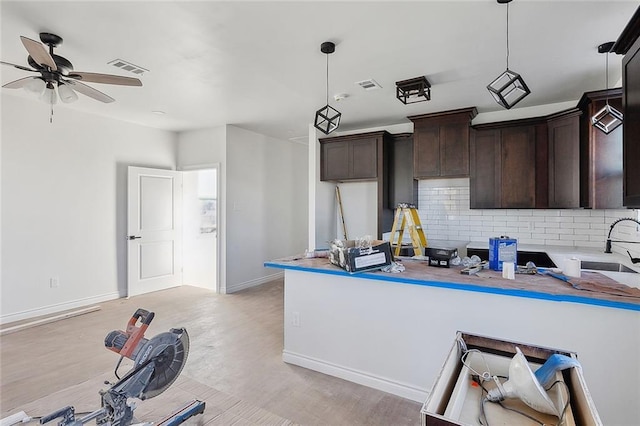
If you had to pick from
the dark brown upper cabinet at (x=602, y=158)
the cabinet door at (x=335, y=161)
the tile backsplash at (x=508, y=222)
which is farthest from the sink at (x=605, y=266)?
the cabinet door at (x=335, y=161)

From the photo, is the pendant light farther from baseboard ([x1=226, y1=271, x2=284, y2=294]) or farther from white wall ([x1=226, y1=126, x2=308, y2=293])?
baseboard ([x1=226, y1=271, x2=284, y2=294])

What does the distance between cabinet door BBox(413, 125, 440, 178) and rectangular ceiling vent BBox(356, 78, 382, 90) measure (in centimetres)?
123

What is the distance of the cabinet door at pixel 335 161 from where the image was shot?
504cm

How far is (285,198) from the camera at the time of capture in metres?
6.61

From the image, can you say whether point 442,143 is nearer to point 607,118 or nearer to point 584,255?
point 607,118

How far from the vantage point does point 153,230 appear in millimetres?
5434

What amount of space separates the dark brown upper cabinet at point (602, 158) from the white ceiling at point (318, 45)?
28 centimetres

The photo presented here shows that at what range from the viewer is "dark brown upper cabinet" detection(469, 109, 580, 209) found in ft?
12.2

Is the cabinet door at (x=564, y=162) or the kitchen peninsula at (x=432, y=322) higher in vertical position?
the cabinet door at (x=564, y=162)

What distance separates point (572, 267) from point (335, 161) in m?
3.47

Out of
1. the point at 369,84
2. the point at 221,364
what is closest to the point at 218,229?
the point at 221,364

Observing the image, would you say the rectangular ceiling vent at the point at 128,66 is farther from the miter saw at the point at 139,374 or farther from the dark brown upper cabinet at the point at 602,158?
the dark brown upper cabinet at the point at 602,158

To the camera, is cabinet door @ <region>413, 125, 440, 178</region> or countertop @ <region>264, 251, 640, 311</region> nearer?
countertop @ <region>264, 251, 640, 311</region>

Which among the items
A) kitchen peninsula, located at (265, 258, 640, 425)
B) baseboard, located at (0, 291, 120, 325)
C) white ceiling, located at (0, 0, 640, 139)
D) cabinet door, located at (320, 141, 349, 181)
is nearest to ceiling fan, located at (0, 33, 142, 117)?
white ceiling, located at (0, 0, 640, 139)
